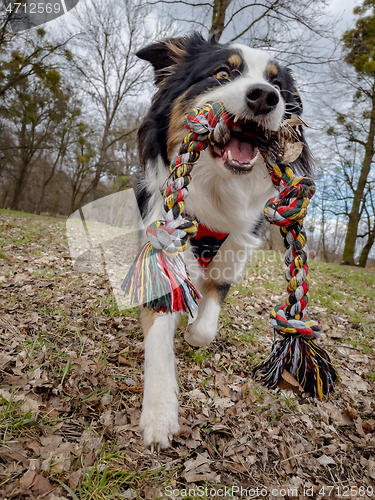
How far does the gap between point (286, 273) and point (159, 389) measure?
1.00 metres

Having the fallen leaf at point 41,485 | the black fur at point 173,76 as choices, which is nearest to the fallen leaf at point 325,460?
the fallen leaf at point 41,485

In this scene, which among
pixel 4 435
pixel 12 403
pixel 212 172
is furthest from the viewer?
pixel 212 172

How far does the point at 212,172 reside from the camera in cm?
238

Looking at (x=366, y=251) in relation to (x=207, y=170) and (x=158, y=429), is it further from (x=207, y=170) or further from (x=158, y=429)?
(x=158, y=429)

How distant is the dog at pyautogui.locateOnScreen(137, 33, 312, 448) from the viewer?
1921 millimetres

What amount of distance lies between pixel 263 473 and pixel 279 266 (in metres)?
7.10

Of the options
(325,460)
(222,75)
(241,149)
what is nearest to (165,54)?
(222,75)

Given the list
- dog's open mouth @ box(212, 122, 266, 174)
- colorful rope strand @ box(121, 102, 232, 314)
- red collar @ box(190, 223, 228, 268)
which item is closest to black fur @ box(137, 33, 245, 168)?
dog's open mouth @ box(212, 122, 266, 174)

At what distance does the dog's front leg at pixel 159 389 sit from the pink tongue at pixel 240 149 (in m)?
1.21

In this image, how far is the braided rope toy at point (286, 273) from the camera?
1554mm

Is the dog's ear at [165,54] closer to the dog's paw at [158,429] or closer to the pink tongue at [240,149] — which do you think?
the pink tongue at [240,149]

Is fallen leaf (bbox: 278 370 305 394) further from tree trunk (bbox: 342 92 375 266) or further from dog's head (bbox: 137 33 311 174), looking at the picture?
tree trunk (bbox: 342 92 375 266)

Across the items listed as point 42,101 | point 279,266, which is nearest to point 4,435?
point 279,266

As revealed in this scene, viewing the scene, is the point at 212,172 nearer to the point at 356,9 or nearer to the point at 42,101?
the point at 356,9
